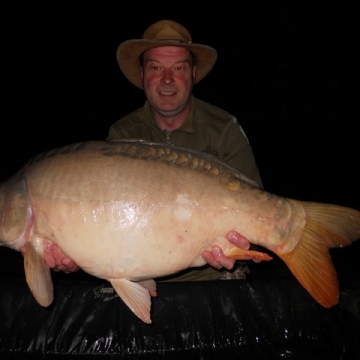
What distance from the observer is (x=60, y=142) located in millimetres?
8117

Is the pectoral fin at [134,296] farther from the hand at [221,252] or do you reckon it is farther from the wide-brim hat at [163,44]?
the wide-brim hat at [163,44]

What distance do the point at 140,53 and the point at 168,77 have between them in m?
0.29

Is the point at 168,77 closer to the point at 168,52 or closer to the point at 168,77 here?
the point at 168,77

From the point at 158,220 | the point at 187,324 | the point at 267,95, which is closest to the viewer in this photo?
the point at 158,220

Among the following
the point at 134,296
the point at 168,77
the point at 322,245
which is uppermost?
the point at 168,77

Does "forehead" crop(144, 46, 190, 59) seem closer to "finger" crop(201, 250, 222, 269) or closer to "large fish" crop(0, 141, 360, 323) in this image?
"large fish" crop(0, 141, 360, 323)

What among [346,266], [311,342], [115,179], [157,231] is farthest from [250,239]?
[346,266]

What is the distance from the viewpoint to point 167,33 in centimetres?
207

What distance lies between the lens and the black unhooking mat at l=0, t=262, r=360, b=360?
166 centimetres

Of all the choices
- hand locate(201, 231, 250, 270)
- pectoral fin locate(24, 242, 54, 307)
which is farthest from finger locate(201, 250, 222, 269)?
pectoral fin locate(24, 242, 54, 307)

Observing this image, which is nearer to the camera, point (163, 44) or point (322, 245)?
point (322, 245)

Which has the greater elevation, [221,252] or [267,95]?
[221,252]

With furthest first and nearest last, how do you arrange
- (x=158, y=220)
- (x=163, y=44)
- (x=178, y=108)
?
(x=178, y=108), (x=163, y=44), (x=158, y=220)

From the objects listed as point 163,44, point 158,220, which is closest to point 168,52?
point 163,44
